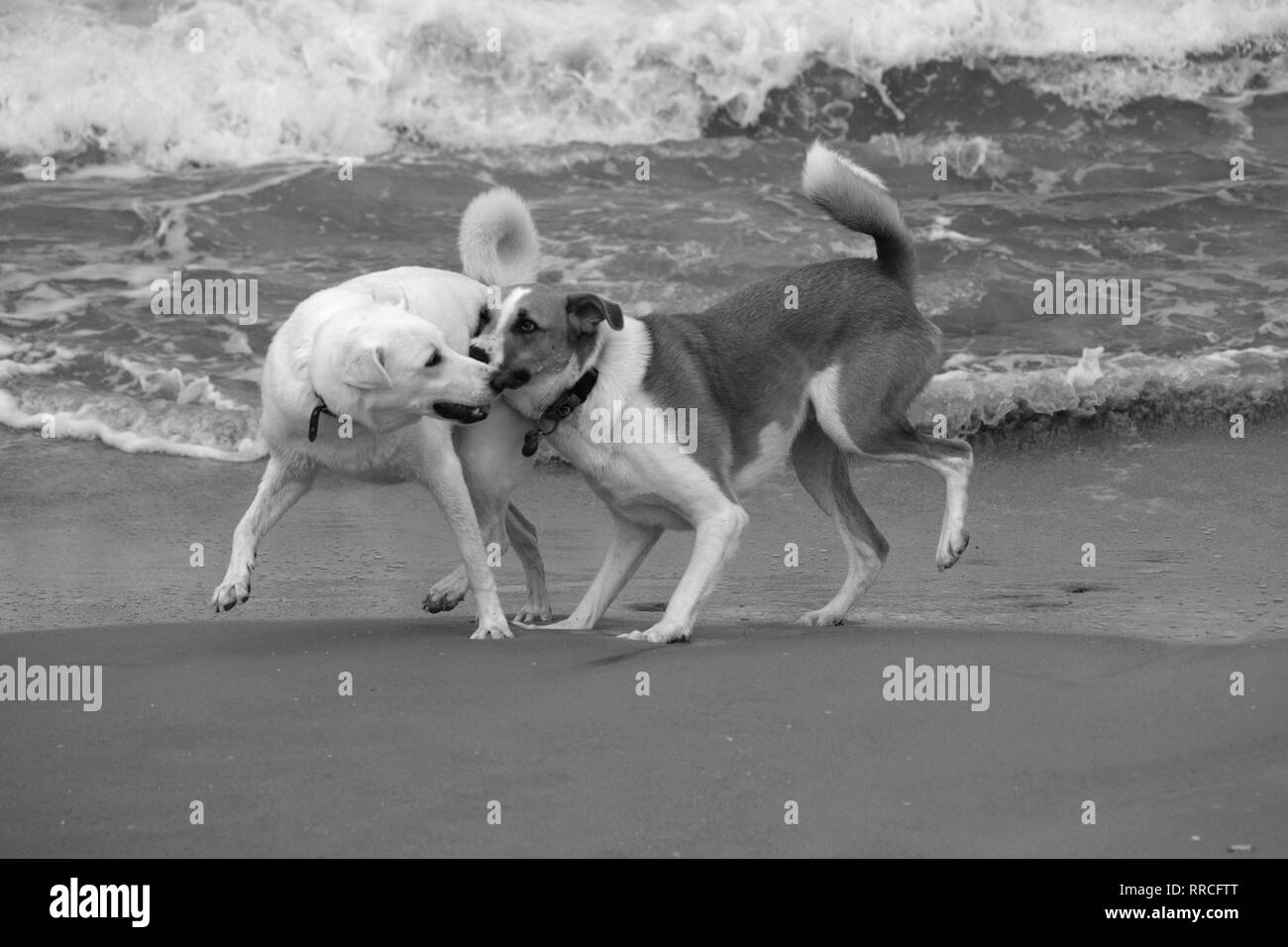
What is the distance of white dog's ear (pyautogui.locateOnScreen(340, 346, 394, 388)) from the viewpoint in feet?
18.7

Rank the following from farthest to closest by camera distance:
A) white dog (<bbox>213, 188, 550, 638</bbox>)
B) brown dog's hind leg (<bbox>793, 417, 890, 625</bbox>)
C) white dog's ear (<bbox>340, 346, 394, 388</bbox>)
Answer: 1. brown dog's hind leg (<bbox>793, 417, 890, 625</bbox>)
2. white dog (<bbox>213, 188, 550, 638</bbox>)
3. white dog's ear (<bbox>340, 346, 394, 388</bbox>)

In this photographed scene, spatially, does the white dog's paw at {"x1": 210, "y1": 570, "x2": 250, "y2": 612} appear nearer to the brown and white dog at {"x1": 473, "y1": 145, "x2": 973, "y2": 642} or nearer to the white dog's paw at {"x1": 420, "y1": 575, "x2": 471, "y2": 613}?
the white dog's paw at {"x1": 420, "y1": 575, "x2": 471, "y2": 613}

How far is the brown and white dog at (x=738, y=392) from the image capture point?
632cm

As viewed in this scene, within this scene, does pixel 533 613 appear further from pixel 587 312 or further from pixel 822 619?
pixel 587 312

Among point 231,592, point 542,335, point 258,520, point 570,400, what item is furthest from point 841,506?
point 231,592

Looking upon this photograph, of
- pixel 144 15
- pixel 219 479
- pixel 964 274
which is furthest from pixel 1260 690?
pixel 144 15

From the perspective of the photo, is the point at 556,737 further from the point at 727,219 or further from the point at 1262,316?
the point at 727,219

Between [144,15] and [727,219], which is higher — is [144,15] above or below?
above

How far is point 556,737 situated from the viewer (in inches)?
190

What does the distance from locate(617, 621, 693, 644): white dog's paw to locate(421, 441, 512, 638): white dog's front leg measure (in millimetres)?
489

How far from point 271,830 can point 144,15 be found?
1278 centimetres

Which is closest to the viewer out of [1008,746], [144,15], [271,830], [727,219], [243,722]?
[271,830]

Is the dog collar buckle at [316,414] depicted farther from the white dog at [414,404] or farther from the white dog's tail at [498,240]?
the white dog's tail at [498,240]

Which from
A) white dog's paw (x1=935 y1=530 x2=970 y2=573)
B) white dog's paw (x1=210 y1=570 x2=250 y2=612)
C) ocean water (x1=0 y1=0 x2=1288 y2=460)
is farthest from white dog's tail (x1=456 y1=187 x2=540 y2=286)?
ocean water (x1=0 y1=0 x2=1288 y2=460)
